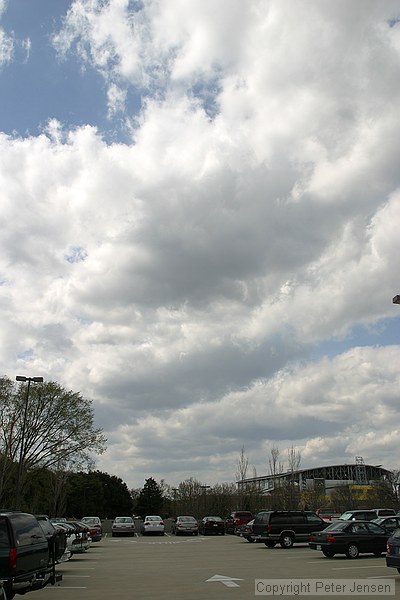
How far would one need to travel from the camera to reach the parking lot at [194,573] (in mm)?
14258

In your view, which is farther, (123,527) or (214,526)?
(123,527)

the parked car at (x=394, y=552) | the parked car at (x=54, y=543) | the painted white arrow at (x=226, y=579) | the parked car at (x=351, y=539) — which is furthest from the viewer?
the parked car at (x=351, y=539)

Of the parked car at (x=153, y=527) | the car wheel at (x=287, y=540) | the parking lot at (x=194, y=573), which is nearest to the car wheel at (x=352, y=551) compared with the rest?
the parking lot at (x=194, y=573)

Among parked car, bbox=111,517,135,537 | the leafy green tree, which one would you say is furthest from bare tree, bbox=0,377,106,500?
the leafy green tree

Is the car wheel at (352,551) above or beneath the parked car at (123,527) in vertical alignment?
beneath

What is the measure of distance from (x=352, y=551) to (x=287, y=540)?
6.95 metres

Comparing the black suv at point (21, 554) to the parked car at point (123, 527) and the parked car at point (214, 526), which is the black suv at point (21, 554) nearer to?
the parked car at point (214, 526)

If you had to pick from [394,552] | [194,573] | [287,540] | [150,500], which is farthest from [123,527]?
[150,500]

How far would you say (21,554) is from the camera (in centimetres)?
1227

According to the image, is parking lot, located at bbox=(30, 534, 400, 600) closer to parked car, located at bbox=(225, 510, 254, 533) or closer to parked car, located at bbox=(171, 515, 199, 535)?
parked car, located at bbox=(225, 510, 254, 533)

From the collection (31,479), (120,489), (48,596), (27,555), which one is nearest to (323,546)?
(48,596)

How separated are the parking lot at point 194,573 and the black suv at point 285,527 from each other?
12.8 ft

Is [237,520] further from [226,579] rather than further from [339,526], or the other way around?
[226,579]

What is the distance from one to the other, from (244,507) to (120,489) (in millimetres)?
36768
